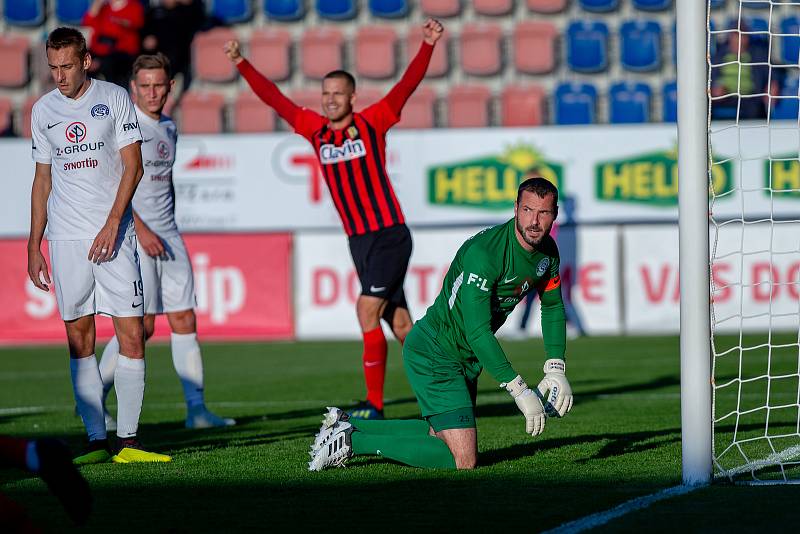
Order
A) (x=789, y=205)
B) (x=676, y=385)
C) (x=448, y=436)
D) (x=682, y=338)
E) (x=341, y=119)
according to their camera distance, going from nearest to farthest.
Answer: (x=682, y=338) → (x=448, y=436) → (x=341, y=119) → (x=676, y=385) → (x=789, y=205)

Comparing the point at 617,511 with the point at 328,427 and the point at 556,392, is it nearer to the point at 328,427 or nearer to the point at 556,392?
the point at 556,392

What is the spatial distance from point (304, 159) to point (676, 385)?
23.8 ft

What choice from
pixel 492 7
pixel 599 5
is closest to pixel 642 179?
pixel 599 5

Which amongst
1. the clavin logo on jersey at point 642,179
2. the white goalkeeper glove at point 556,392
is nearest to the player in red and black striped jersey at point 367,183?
the white goalkeeper glove at point 556,392

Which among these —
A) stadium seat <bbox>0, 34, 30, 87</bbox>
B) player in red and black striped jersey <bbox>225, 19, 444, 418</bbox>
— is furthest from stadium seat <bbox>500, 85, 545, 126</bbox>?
player in red and black striped jersey <bbox>225, 19, 444, 418</bbox>

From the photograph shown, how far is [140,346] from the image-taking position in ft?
20.8

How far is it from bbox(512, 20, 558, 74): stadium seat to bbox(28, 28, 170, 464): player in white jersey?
12709 millimetres

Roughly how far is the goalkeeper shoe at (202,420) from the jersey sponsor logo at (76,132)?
2444mm

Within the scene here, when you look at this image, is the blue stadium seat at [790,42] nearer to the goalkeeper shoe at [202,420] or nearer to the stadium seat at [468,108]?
the stadium seat at [468,108]

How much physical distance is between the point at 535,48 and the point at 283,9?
391 centimetres

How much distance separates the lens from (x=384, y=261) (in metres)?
8.23

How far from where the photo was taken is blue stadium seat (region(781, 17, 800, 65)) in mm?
17812

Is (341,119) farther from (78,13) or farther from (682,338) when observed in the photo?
(78,13)

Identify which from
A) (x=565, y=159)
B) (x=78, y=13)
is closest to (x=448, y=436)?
(x=565, y=159)
